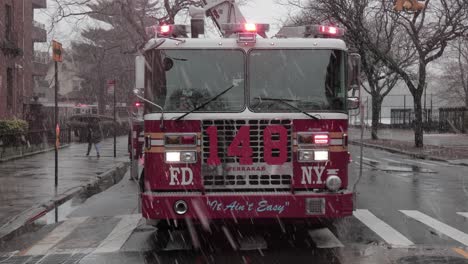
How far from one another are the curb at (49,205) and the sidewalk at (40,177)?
13cm

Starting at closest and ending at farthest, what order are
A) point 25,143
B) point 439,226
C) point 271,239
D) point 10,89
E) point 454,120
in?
point 271,239 < point 439,226 < point 25,143 < point 10,89 < point 454,120

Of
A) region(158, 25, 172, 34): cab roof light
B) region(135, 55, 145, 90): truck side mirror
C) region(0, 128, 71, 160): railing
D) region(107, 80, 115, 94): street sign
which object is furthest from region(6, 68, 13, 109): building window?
region(135, 55, 145, 90): truck side mirror

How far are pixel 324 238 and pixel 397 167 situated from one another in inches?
504

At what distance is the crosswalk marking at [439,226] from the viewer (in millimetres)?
8508

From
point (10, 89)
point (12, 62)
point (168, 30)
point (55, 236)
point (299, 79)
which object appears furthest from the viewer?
point (10, 89)

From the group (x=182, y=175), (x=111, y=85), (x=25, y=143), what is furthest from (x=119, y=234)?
(x=25, y=143)

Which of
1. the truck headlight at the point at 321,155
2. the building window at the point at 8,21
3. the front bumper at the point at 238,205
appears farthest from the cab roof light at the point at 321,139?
the building window at the point at 8,21

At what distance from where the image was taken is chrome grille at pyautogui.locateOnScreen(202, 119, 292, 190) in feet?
23.8

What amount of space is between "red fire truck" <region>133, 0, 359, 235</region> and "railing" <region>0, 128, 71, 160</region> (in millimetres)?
14345

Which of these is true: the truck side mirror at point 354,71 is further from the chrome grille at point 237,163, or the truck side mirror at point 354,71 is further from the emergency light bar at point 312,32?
the chrome grille at point 237,163

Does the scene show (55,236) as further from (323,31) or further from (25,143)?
(25,143)

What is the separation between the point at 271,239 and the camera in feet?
27.3

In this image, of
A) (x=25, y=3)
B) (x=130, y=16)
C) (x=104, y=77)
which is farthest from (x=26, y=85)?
(x=104, y=77)

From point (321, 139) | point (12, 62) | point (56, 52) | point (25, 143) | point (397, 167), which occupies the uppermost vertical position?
point (12, 62)
